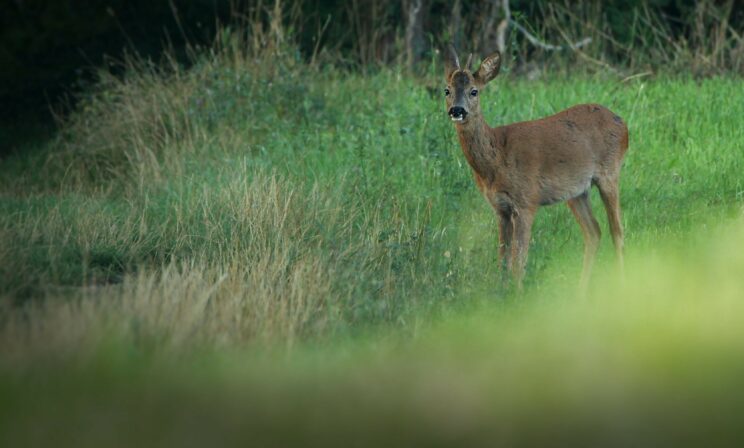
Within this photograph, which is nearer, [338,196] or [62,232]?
[62,232]

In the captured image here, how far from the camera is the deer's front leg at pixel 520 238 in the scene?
7688mm

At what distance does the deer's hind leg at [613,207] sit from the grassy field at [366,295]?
15 centimetres

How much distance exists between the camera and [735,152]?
35.3 feet

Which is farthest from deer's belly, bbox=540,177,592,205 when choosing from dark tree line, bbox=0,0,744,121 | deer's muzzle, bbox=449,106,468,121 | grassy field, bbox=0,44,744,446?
dark tree line, bbox=0,0,744,121

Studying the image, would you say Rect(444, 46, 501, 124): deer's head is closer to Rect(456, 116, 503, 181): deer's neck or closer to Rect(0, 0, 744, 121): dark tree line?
Rect(456, 116, 503, 181): deer's neck

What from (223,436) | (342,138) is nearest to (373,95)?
(342,138)

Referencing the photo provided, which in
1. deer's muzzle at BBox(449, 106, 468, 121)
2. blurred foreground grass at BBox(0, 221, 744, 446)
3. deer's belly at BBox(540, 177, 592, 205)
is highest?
deer's muzzle at BBox(449, 106, 468, 121)

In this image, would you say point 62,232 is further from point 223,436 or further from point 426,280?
point 223,436

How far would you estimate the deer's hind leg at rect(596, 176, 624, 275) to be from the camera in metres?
8.52

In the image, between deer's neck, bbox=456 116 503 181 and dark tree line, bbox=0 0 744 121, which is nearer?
deer's neck, bbox=456 116 503 181

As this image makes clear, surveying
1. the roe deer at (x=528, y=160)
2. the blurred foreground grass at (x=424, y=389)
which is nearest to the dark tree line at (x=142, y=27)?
the roe deer at (x=528, y=160)

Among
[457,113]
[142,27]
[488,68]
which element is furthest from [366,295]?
[142,27]

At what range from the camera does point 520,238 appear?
7.84m

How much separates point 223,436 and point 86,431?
0.50m
